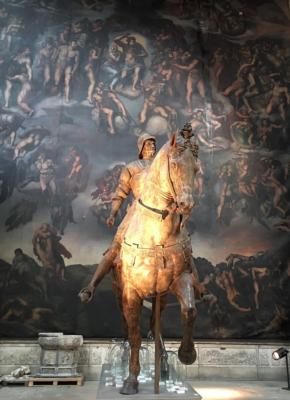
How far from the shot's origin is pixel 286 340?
1148 cm

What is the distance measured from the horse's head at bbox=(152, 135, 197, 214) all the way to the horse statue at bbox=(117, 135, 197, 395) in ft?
0.06

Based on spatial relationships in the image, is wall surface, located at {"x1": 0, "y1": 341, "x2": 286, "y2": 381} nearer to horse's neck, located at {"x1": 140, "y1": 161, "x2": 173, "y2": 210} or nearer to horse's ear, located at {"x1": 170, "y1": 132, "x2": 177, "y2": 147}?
horse's neck, located at {"x1": 140, "y1": 161, "x2": 173, "y2": 210}

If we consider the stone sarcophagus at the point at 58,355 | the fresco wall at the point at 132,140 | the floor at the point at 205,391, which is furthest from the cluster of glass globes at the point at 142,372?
the fresco wall at the point at 132,140

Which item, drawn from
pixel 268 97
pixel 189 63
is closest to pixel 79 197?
pixel 189 63

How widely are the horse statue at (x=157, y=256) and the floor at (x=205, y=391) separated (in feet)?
13.5

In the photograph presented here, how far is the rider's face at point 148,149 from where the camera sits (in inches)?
244

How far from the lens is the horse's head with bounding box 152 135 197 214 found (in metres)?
3.80

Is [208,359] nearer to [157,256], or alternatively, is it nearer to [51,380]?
[51,380]

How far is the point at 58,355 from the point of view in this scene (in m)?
9.86

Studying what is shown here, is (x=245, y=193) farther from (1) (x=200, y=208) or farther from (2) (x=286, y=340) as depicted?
(2) (x=286, y=340)

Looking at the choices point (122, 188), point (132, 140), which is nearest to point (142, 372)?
point (122, 188)

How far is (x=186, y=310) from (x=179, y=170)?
1503mm

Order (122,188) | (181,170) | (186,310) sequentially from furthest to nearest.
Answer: (122,188) < (186,310) < (181,170)

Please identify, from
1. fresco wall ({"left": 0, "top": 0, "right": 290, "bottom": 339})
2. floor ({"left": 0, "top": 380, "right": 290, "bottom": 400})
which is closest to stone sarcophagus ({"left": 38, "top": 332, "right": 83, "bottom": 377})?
floor ({"left": 0, "top": 380, "right": 290, "bottom": 400})
